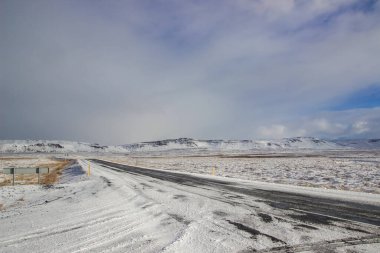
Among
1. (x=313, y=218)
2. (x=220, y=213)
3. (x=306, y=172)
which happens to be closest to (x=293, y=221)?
(x=313, y=218)

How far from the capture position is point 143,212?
9000mm

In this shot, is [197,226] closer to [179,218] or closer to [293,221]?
[179,218]

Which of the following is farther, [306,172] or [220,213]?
[306,172]

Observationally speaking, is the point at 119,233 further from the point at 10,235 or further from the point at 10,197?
the point at 10,197

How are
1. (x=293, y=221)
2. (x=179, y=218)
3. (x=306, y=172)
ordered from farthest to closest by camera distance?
(x=306, y=172), (x=179, y=218), (x=293, y=221)

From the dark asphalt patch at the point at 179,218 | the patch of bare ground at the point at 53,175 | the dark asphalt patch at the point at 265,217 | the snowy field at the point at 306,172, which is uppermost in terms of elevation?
the dark asphalt patch at the point at 179,218

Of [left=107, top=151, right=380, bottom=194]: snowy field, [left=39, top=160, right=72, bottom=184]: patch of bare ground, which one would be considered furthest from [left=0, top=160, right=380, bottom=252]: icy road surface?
[left=39, top=160, right=72, bottom=184]: patch of bare ground

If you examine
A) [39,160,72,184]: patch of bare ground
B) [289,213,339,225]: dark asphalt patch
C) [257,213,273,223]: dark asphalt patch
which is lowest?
[39,160,72,184]: patch of bare ground

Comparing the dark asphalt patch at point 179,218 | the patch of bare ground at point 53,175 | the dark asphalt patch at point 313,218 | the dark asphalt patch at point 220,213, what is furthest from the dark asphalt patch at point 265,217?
the patch of bare ground at point 53,175

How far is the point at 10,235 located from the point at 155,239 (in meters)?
3.42

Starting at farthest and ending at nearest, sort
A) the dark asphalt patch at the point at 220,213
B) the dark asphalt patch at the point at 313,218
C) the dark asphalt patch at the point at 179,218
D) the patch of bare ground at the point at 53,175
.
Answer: the patch of bare ground at the point at 53,175 < the dark asphalt patch at the point at 220,213 < the dark asphalt patch at the point at 179,218 < the dark asphalt patch at the point at 313,218

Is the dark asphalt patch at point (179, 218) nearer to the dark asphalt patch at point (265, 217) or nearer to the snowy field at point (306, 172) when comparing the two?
the dark asphalt patch at point (265, 217)

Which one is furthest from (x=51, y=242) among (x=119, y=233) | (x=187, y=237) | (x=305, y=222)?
(x=305, y=222)

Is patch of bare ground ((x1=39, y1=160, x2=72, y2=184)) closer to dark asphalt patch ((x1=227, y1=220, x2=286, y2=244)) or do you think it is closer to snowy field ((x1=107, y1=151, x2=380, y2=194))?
snowy field ((x1=107, y1=151, x2=380, y2=194))
